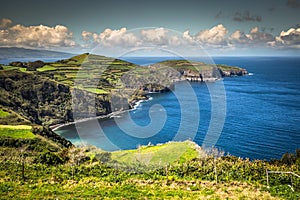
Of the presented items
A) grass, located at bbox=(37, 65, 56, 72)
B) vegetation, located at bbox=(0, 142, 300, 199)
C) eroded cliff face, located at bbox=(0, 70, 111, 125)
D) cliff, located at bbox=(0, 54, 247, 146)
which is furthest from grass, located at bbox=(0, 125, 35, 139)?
grass, located at bbox=(37, 65, 56, 72)

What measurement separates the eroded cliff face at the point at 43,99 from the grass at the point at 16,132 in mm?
37060

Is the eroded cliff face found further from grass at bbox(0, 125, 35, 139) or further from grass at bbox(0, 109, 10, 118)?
grass at bbox(0, 125, 35, 139)

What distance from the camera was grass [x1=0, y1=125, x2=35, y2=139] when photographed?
5175cm

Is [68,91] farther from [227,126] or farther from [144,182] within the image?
[144,182]

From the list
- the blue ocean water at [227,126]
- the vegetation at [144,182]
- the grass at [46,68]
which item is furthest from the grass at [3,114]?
the grass at [46,68]

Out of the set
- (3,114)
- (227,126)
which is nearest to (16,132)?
(3,114)

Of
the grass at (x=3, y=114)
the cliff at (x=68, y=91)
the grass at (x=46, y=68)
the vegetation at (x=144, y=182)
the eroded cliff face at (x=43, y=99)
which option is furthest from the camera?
the grass at (x=46, y=68)

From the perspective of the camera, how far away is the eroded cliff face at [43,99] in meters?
95.2

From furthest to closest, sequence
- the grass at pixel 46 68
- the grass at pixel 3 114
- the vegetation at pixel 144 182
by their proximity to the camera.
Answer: the grass at pixel 46 68 → the grass at pixel 3 114 → the vegetation at pixel 144 182

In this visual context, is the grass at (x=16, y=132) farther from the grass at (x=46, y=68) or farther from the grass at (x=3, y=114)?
the grass at (x=46, y=68)

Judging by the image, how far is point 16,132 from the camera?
177 feet

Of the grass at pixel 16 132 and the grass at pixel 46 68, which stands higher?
the grass at pixel 46 68

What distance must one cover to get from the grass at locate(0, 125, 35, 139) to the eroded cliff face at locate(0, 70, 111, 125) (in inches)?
1459

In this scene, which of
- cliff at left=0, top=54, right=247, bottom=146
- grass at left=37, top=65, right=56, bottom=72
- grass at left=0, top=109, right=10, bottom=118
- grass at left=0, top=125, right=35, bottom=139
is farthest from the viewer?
grass at left=37, top=65, right=56, bottom=72
